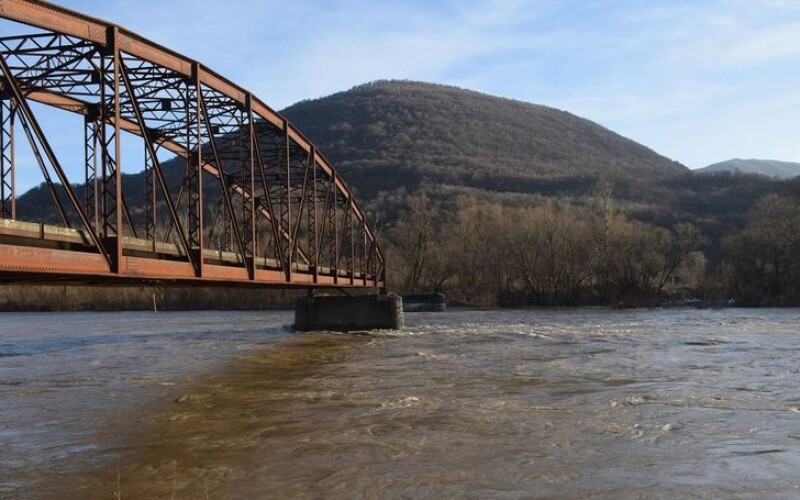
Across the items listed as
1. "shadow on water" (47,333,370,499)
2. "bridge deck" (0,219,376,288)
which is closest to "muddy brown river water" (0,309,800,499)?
"shadow on water" (47,333,370,499)

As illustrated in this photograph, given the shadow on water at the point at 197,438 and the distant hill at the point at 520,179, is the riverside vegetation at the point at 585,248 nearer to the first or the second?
the distant hill at the point at 520,179

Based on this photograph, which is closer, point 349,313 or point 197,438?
point 197,438

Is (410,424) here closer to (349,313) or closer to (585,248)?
(349,313)

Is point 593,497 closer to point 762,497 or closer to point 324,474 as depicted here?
point 762,497

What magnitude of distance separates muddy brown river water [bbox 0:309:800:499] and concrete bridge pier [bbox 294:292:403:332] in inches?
630

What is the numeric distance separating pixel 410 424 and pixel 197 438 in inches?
162

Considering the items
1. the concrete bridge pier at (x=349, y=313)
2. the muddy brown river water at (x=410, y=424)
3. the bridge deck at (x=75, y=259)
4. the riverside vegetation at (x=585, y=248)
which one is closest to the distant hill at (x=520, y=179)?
the riverside vegetation at (x=585, y=248)

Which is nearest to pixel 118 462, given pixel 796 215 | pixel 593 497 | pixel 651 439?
pixel 593 497

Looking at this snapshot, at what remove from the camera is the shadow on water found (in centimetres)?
1049

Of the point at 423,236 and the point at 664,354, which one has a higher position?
the point at 423,236

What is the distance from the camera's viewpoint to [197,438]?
45.4ft

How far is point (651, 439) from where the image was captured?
42.7 ft

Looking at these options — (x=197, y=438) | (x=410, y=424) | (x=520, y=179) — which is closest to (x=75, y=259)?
(x=197, y=438)

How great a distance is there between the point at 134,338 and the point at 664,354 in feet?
93.0
